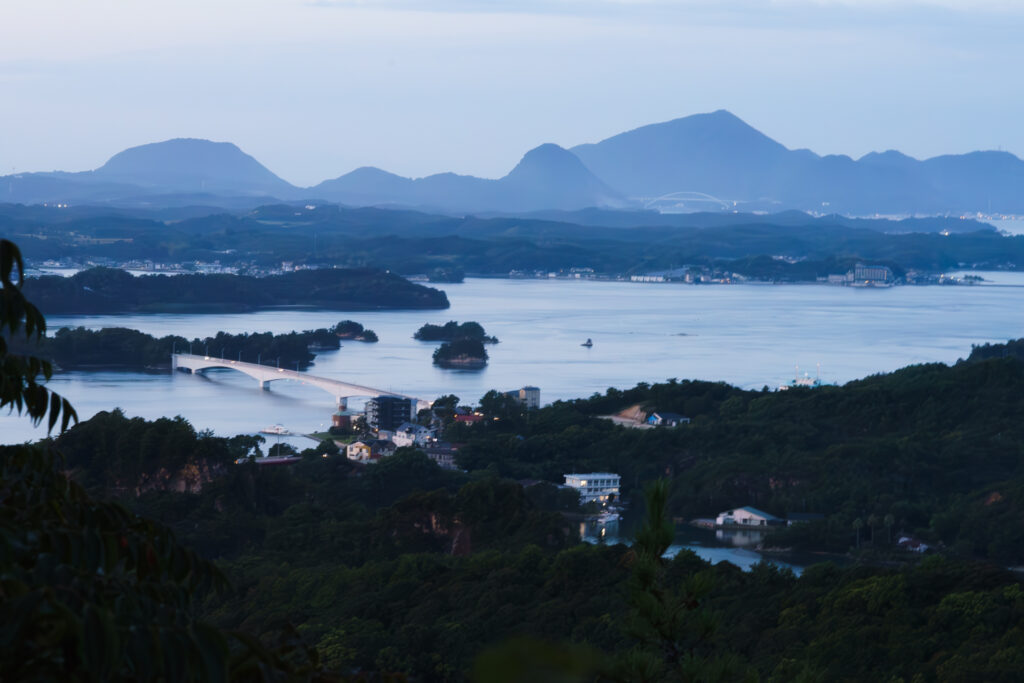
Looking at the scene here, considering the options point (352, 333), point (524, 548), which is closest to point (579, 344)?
point (352, 333)

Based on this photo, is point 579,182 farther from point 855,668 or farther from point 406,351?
point 855,668

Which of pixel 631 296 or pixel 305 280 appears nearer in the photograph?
pixel 305 280

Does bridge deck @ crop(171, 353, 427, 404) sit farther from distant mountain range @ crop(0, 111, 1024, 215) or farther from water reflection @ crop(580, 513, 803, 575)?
distant mountain range @ crop(0, 111, 1024, 215)

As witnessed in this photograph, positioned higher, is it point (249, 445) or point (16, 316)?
point (16, 316)

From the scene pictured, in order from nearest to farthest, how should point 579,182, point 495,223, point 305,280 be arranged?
point 305,280 < point 495,223 < point 579,182

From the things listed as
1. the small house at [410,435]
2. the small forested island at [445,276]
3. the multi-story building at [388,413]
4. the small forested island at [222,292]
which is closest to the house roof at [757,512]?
the small house at [410,435]

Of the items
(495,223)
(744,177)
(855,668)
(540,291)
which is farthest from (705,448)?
(744,177)

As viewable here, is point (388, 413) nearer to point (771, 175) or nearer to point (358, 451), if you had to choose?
point (358, 451)
